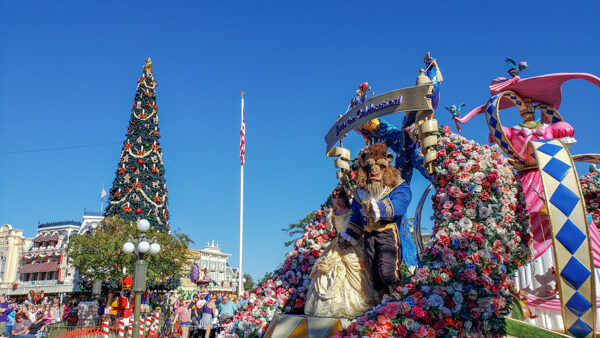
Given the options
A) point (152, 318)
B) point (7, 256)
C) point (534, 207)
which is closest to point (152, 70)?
point (152, 318)

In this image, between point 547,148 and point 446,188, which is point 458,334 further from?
point 547,148

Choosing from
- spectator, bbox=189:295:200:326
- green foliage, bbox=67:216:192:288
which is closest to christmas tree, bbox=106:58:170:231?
green foliage, bbox=67:216:192:288

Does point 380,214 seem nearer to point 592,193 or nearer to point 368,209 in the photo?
point 368,209

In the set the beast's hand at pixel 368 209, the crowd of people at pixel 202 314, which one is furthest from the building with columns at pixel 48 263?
the beast's hand at pixel 368 209

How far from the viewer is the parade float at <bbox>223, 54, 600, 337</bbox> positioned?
15.2 ft

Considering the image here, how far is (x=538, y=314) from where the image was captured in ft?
22.2

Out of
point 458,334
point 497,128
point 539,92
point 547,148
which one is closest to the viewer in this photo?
point 458,334

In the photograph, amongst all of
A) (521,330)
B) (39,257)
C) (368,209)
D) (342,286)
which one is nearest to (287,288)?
(342,286)

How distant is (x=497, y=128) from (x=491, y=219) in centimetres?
294

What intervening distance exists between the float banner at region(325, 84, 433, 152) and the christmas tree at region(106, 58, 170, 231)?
26162 mm

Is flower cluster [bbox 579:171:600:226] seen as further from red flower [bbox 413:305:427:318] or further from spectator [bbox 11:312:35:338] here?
spectator [bbox 11:312:35:338]

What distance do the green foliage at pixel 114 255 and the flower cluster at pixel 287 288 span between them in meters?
16.4

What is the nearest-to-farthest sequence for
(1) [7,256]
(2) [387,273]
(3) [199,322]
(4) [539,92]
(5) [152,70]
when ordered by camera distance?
(2) [387,273] → (4) [539,92] → (3) [199,322] → (5) [152,70] → (1) [7,256]

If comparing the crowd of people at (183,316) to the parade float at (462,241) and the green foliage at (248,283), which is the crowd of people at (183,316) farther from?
the green foliage at (248,283)
